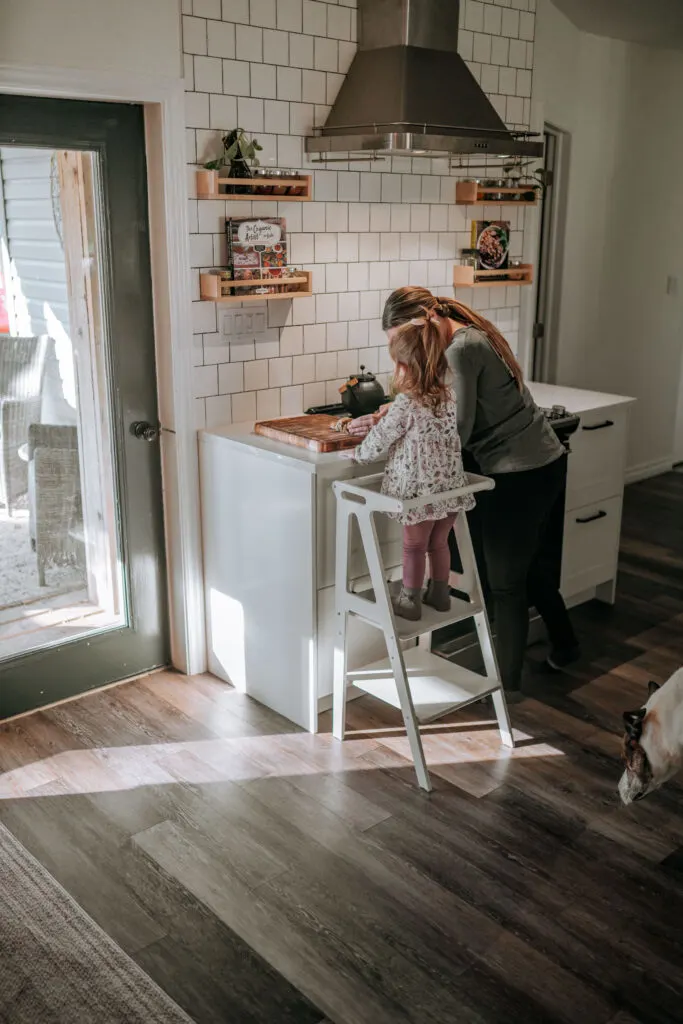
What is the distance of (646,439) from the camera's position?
598cm

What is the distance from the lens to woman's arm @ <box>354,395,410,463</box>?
2746mm

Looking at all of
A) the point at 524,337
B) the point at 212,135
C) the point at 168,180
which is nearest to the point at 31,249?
the point at 168,180

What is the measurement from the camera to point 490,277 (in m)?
4.13

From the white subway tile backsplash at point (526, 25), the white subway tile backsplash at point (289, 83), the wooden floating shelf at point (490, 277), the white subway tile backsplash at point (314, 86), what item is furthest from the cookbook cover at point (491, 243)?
the white subway tile backsplash at point (289, 83)

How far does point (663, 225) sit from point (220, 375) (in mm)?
3463

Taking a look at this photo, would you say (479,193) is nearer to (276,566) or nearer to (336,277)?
(336,277)

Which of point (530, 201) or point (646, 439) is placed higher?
point (530, 201)

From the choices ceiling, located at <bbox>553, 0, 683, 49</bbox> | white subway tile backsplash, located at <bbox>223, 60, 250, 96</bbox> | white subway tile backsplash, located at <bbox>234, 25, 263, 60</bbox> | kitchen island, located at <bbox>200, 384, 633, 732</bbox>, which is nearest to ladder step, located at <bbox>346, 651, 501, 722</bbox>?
kitchen island, located at <bbox>200, 384, 633, 732</bbox>

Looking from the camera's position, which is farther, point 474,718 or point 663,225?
point 663,225

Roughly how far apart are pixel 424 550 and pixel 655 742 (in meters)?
0.91

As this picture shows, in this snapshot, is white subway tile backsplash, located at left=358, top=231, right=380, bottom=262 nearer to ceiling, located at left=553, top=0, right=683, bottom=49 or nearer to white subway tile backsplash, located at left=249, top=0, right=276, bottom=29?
white subway tile backsplash, located at left=249, top=0, right=276, bottom=29

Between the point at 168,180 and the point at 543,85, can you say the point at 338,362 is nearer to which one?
the point at 168,180

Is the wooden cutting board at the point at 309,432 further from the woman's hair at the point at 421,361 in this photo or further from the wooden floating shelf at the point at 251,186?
the wooden floating shelf at the point at 251,186

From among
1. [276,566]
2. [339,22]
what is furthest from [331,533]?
[339,22]
